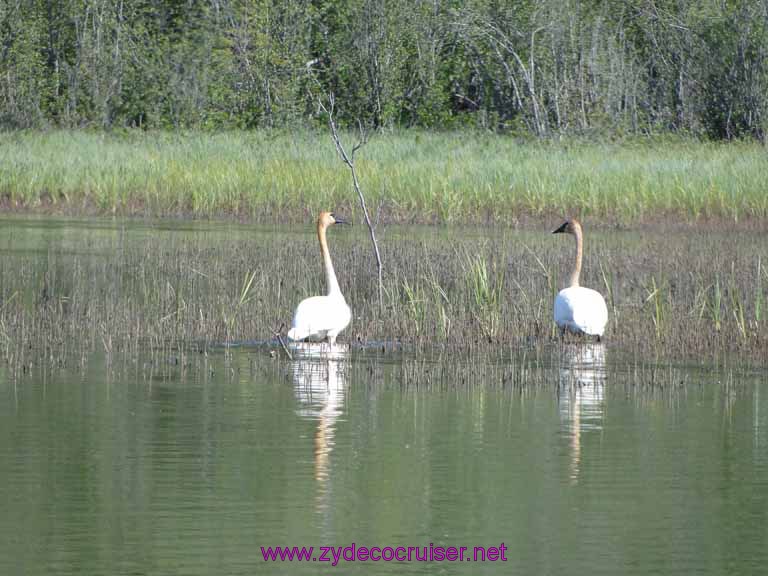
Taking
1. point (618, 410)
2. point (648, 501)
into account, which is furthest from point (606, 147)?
point (648, 501)

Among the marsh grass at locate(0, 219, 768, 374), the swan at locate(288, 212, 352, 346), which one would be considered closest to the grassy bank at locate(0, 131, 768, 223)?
the marsh grass at locate(0, 219, 768, 374)

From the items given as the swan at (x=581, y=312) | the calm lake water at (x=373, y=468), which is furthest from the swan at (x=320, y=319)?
the swan at (x=581, y=312)

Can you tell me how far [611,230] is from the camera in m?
18.1

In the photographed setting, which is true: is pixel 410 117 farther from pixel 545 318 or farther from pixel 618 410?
pixel 618 410

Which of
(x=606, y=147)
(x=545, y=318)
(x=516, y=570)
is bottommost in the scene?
(x=516, y=570)

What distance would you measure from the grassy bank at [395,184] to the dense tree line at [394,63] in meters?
7.54

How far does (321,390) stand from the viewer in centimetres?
828

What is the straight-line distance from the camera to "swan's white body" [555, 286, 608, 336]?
395 inches

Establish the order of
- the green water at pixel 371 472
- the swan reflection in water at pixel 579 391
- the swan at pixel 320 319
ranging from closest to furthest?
the green water at pixel 371 472
the swan reflection in water at pixel 579 391
the swan at pixel 320 319

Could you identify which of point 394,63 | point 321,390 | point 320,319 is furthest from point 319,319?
point 394,63

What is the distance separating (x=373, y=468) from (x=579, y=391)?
2325mm

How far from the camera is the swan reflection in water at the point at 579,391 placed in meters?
7.18

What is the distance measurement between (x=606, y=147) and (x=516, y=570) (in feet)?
60.6

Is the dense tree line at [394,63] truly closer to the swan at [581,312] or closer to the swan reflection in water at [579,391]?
the swan at [581,312]
